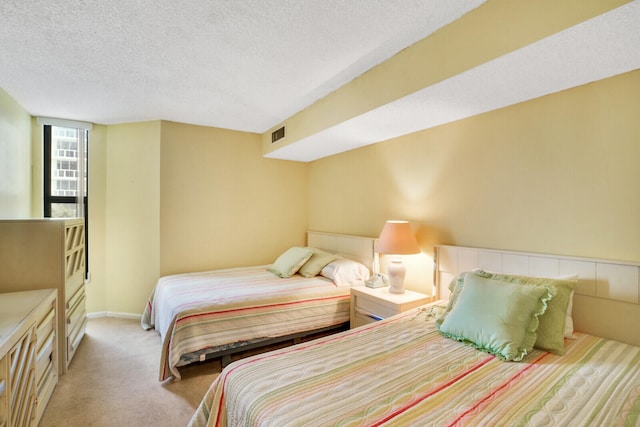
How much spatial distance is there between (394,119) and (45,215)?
4.01 metres

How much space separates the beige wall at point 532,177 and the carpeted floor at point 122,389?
2.09m

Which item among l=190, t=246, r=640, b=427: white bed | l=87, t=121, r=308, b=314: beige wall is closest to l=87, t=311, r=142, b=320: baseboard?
l=87, t=121, r=308, b=314: beige wall

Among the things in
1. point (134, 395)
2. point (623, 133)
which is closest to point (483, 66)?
point (623, 133)

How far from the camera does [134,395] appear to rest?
2164 mm

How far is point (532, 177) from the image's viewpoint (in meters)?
2.08

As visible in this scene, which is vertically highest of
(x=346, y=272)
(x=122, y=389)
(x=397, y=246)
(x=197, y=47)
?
(x=197, y=47)

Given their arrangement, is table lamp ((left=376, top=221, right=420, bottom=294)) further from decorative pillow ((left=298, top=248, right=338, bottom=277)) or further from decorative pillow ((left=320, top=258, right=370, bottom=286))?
decorative pillow ((left=298, top=248, right=338, bottom=277))

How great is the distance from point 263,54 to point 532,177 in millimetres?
2059

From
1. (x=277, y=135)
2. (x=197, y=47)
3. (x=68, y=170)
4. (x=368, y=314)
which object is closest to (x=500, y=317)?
(x=368, y=314)

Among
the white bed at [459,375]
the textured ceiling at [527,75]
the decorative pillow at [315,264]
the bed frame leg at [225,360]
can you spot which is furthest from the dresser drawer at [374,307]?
the textured ceiling at [527,75]

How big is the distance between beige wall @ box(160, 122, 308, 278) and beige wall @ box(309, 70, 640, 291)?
1640 millimetres

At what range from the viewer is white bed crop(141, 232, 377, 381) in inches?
91.4

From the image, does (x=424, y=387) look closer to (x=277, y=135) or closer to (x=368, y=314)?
(x=368, y=314)

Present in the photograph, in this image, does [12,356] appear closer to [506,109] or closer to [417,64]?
[417,64]
